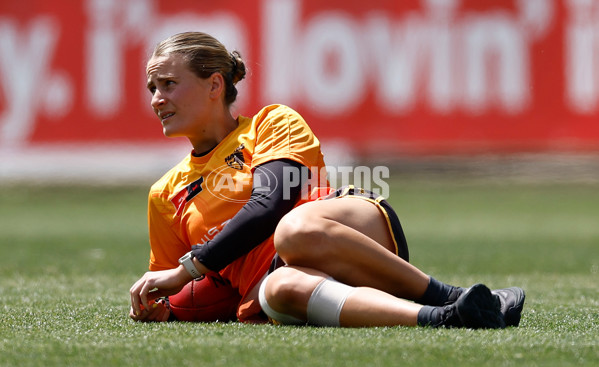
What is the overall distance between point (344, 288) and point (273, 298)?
0.19 metres

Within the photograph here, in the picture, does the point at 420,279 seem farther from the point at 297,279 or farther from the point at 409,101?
the point at 409,101

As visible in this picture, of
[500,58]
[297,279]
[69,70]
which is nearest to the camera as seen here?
[297,279]

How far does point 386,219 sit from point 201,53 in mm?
763

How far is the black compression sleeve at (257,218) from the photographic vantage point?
249 centimetres

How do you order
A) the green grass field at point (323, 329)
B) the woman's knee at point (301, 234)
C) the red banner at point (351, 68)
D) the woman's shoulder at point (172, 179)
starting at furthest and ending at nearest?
the red banner at point (351, 68), the woman's shoulder at point (172, 179), the woman's knee at point (301, 234), the green grass field at point (323, 329)

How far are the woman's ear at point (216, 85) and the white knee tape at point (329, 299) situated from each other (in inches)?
28.9

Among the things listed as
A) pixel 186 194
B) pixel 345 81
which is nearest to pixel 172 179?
pixel 186 194

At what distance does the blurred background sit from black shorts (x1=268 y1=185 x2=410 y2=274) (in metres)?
8.15

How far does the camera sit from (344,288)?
8.01 feet

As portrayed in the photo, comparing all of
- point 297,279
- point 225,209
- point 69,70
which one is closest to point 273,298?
point 297,279

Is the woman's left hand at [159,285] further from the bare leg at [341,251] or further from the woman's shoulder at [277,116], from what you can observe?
the woman's shoulder at [277,116]

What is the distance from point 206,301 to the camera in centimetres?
278

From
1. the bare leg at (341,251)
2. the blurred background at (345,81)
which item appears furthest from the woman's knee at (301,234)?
the blurred background at (345,81)

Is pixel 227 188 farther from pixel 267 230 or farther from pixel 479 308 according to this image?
pixel 479 308
